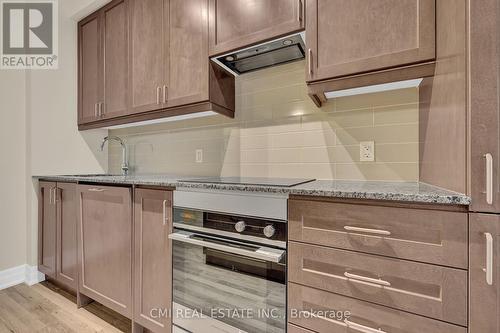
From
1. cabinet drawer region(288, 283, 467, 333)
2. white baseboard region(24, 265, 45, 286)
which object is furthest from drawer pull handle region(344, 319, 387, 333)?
white baseboard region(24, 265, 45, 286)

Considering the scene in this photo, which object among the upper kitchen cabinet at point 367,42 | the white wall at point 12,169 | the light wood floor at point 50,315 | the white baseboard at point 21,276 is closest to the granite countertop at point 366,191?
the upper kitchen cabinet at point 367,42

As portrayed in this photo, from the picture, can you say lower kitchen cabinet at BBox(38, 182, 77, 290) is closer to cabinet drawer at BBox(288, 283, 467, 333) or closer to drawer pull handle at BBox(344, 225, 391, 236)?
cabinet drawer at BBox(288, 283, 467, 333)

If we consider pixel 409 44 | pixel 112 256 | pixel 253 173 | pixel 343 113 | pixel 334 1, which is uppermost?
pixel 334 1

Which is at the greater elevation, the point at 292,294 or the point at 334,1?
the point at 334,1

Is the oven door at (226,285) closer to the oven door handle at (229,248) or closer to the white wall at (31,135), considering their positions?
the oven door handle at (229,248)

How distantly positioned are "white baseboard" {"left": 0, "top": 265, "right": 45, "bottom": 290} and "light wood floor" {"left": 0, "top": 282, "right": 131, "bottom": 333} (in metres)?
0.08

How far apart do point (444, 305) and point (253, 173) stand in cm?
122

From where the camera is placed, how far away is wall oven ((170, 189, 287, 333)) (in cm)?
104

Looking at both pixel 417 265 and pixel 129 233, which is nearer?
pixel 417 265

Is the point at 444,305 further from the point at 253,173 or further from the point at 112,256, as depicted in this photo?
the point at 112,256

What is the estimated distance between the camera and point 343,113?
1458mm

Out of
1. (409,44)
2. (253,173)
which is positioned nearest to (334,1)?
(409,44)

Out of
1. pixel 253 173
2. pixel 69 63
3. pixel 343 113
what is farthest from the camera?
pixel 69 63

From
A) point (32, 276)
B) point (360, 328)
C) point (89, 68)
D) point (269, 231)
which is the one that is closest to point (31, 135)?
point (89, 68)
